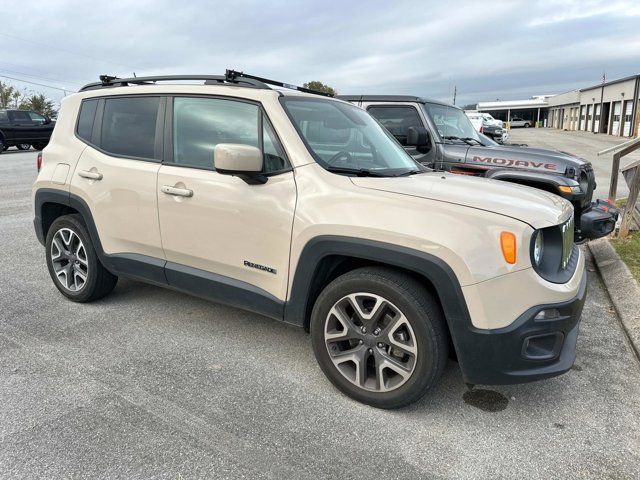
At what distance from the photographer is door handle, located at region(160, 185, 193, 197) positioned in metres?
3.40

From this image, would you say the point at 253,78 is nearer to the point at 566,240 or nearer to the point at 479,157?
the point at 566,240

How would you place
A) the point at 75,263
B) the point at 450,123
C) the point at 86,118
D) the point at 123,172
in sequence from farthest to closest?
the point at 450,123 < the point at 75,263 < the point at 86,118 < the point at 123,172

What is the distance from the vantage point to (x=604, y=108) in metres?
50.7

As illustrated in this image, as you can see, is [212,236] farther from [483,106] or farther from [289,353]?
[483,106]

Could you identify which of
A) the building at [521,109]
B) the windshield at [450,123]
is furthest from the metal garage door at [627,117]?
the windshield at [450,123]

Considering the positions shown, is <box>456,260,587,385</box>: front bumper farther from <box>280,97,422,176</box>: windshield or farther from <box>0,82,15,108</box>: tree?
<box>0,82,15,108</box>: tree

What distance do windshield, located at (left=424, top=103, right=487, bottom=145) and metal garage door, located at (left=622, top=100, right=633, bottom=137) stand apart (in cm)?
4235

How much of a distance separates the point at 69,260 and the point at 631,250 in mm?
6004

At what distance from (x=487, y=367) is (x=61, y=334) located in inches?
121

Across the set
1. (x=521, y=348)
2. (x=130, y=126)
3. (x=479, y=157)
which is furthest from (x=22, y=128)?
(x=521, y=348)

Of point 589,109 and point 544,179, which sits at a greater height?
point 589,109

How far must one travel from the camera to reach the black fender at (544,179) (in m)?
5.58

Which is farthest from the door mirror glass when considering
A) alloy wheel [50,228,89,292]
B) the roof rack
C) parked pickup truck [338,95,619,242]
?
alloy wheel [50,228,89,292]

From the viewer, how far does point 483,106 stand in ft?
270
